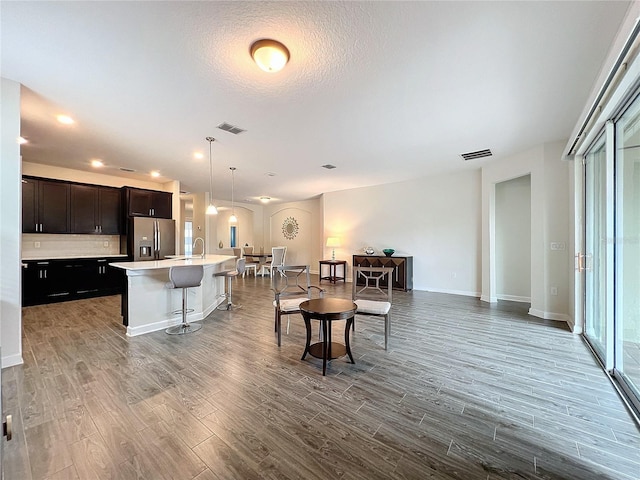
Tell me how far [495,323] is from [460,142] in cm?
278

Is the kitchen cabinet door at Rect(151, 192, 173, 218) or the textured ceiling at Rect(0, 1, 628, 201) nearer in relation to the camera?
the textured ceiling at Rect(0, 1, 628, 201)

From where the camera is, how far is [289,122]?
350 centimetres

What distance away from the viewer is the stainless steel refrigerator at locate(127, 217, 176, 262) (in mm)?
6145

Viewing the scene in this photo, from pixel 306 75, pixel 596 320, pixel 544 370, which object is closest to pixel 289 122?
pixel 306 75

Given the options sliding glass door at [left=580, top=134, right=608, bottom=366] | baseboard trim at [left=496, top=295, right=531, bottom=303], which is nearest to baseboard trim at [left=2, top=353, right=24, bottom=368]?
sliding glass door at [left=580, top=134, right=608, bottom=366]

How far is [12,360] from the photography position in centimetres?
270

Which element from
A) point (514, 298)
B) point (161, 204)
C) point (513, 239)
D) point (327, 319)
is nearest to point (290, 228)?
point (161, 204)

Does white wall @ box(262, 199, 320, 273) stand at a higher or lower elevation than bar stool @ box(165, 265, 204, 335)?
higher

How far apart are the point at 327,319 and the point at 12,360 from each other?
3.13m

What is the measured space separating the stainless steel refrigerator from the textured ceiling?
203 cm

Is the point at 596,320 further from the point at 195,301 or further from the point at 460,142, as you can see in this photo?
the point at 195,301

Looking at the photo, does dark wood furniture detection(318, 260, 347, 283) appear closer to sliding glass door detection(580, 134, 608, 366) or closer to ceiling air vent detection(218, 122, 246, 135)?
ceiling air vent detection(218, 122, 246, 135)

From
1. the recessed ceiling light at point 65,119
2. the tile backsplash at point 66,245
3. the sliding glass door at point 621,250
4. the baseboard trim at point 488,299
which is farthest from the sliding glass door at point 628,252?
the tile backsplash at point 66,245

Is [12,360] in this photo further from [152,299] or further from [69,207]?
[69,207]
